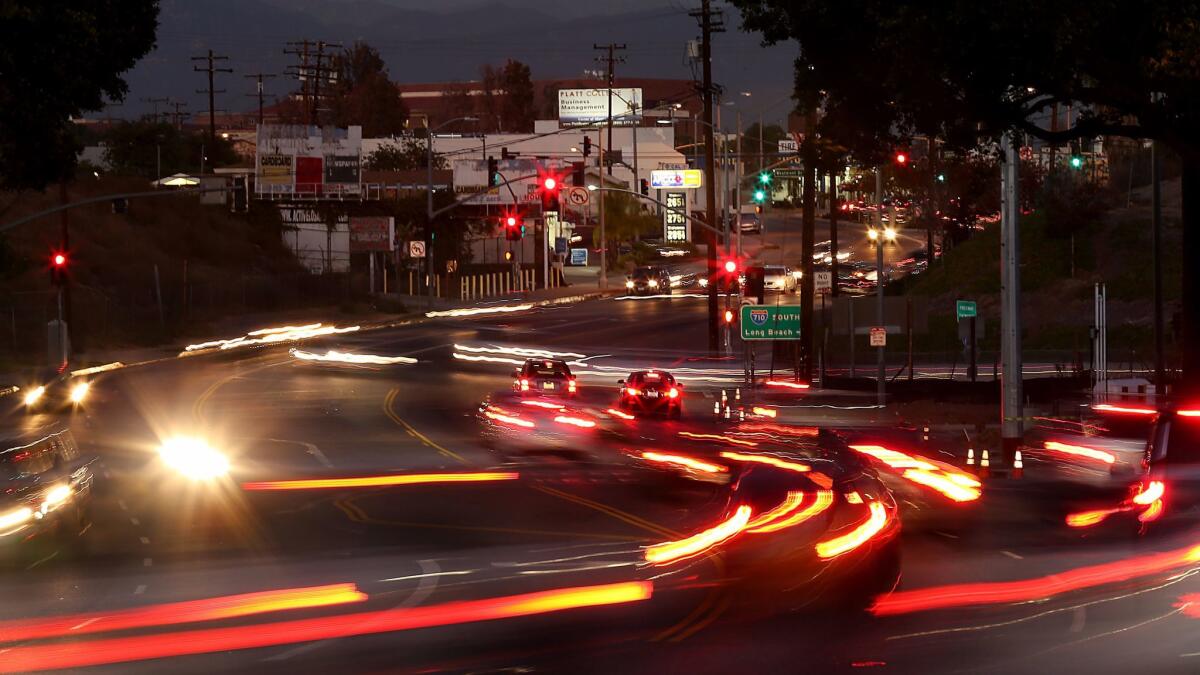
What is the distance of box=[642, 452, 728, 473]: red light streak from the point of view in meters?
28.5

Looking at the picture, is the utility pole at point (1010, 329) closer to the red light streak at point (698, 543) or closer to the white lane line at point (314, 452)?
the red light streak at point (698, 543)

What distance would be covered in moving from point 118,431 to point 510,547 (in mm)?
19535

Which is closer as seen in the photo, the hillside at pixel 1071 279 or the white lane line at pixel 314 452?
the white lane line at pixel 314 452

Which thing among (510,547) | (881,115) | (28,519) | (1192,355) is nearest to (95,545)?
(28,519)

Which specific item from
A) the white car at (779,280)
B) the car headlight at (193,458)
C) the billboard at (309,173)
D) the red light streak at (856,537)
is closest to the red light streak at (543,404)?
the car headlight at (193,458)

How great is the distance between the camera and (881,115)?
26.3 m

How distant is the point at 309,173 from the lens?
10419 centimetres

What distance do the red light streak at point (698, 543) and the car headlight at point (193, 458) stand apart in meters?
12.3

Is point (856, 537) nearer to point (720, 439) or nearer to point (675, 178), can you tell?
point (720, 439)

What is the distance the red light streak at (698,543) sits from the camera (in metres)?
17.0

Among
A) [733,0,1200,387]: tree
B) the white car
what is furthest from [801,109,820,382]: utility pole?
the white car

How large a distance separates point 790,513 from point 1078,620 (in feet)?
18.2

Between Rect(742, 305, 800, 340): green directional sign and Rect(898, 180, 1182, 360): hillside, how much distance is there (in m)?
16.9

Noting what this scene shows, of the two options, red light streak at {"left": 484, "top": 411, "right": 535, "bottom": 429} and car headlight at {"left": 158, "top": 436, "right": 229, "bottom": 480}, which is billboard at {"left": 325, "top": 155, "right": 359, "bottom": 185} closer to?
red light streak at {"left": 484, "top": 411, "right": 535, "bottom": 429}
